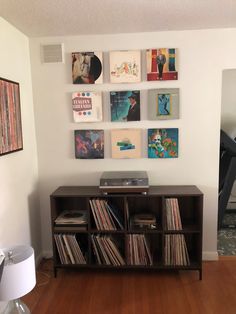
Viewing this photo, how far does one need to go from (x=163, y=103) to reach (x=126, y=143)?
0.49 m

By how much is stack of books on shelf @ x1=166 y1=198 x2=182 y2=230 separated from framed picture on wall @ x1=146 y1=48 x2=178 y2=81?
108 centimetres

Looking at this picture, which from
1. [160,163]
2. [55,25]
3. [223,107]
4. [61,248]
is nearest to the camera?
[55,25]

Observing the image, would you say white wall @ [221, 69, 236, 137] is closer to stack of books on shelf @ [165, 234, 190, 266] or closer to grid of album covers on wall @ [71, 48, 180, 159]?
grid of album covers on wall @ [71, 48, 180, 159]

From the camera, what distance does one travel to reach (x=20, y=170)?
226 centimetres

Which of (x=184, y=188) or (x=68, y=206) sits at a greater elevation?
(x=184, y=188)

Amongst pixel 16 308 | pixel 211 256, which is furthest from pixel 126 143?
pixel 16 308

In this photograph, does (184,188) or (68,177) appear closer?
(184,188)

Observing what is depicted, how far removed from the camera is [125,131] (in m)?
2.49

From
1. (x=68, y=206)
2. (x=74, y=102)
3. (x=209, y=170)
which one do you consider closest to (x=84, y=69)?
(x=74, y=102)

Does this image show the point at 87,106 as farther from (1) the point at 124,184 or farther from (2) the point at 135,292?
(2) the point at 135,292

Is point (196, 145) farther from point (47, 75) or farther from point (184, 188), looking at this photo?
point (47, 75)

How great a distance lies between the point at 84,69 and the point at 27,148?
0.87 meters

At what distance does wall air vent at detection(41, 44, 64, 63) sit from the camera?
7.97ft

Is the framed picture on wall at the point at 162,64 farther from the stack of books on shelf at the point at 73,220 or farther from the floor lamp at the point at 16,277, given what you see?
the floor lamp at the point at 16,277
